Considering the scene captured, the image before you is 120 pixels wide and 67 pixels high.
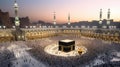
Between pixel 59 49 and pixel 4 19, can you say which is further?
pixel 4 19

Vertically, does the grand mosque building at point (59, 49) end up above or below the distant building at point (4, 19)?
below

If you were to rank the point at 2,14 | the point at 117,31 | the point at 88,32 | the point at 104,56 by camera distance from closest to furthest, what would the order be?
the point at 104,56 → the point at 117,31 → the point at 88,32 → the point at 2,14

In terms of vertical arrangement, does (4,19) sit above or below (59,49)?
above

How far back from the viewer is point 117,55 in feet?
103

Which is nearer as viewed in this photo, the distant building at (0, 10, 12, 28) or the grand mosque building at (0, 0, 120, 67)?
the grand mosque building at (0, 0, 120, 67)

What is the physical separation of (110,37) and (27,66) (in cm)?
4002

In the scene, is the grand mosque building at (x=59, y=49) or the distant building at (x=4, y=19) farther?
the distant building at (x=4, y=19)

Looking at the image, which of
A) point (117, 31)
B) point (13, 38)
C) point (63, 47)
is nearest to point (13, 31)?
point (13, 38)

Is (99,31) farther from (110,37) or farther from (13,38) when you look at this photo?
(13,38)

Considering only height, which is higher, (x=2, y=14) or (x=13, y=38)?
(x=2, y=14)

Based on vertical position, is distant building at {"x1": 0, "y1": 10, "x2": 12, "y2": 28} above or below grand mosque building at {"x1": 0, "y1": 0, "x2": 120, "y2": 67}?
above

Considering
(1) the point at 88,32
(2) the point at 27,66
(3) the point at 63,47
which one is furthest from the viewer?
(1) the point at 88,32

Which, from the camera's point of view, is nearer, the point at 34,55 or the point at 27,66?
the point at 27,66

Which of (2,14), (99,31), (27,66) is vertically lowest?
(27,66)
